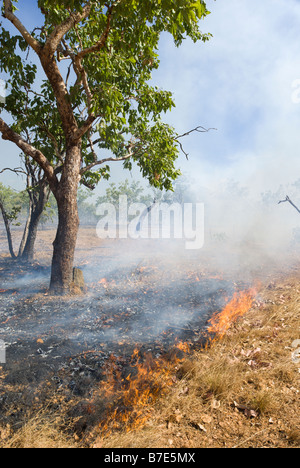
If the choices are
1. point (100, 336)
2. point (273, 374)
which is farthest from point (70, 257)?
point (273, 374)

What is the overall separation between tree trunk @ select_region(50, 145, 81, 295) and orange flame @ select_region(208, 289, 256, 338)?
15.9ft

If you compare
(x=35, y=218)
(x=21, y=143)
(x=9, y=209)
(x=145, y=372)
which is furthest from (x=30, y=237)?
(x=9, y=209)

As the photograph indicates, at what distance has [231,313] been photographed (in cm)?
653

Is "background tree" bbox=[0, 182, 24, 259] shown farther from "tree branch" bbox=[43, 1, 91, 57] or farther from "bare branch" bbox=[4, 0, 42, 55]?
"tree branch" bbox=[43, 1, 91, 57]

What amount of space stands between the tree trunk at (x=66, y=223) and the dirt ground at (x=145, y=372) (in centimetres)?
64

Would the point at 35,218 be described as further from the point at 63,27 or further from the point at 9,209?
the point at 9,209

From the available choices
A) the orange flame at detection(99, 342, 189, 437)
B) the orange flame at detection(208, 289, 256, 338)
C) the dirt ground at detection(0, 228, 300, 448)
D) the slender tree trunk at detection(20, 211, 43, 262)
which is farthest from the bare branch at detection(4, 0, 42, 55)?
the orange flame at detection(208, 289, 256, 338)

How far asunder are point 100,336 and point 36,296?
3.17 metres

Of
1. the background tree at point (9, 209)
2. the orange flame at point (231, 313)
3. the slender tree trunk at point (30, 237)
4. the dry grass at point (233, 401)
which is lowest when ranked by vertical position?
the dry grass at point (233, 401)

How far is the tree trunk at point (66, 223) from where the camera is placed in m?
7.11

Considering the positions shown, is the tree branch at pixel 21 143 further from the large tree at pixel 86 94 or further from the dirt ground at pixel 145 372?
the dirt ground at pixel 145 372

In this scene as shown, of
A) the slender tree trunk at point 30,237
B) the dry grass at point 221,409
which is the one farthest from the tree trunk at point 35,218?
the dry grass at point 221,409

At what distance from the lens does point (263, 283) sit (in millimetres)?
9273

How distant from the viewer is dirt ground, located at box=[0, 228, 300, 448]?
2945 millimetres
